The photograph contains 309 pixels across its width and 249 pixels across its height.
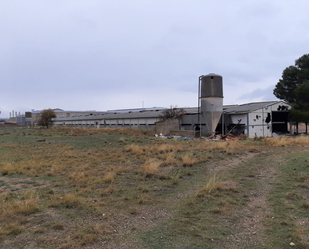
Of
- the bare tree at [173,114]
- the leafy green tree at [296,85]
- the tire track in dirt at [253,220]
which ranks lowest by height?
the tire track in dirt at [253,220]

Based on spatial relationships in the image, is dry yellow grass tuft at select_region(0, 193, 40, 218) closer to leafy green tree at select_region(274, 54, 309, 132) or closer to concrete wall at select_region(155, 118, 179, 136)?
concrete wall at select_region(155, 118, 179, 136)

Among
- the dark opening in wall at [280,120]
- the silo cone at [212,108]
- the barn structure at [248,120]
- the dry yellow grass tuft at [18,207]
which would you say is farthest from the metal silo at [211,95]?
the dry yellow grass tuft at [18,207]

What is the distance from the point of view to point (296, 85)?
152 ft

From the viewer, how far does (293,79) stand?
1864 inches

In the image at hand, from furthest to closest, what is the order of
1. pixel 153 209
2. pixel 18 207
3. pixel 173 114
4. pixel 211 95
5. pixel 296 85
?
pixel 296 85, pixel 173 114, pixel 211 95, pixel 153 209, pixel 18 207

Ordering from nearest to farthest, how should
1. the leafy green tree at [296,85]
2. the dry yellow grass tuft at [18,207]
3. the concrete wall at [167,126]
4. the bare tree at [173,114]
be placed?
the dry yellow grass tuft at [18,207] → the leafy green tree at [296,85] → the concrete wall at [167,126] → the bare tree at [173,114]

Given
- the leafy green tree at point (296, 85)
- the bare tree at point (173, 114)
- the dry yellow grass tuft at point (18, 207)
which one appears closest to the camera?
the dry yellow grass tuft at point (18, 207)

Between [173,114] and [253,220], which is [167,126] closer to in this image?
[173,114]

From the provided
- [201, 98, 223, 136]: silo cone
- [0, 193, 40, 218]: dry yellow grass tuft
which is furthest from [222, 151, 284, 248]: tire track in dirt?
[201, 98, 223, 136]: silo cone

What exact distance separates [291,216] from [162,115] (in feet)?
138

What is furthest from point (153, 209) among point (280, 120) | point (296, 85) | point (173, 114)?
point (296, 85)

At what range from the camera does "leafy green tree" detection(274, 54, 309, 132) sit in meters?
41.3

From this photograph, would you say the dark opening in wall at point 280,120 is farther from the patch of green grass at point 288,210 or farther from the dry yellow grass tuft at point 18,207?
the dry yellow grass tuft at point 18,207

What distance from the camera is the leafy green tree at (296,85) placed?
41.3m
